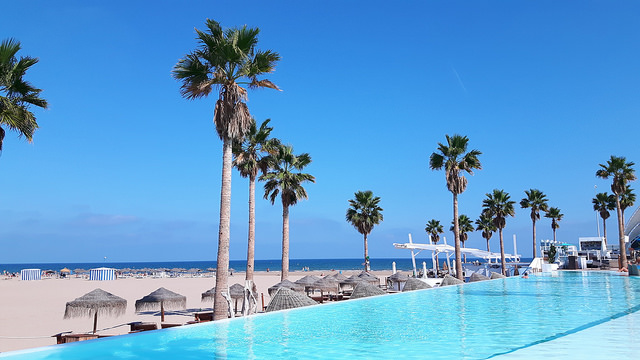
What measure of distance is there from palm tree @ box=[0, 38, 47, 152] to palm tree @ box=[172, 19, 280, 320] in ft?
14.7

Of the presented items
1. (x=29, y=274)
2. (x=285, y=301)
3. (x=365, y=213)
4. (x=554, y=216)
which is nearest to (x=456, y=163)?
(x=365, y=213)

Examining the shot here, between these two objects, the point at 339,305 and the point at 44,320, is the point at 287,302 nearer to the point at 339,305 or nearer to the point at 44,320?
the point at 339,305

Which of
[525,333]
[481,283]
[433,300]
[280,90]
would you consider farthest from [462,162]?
[525,333]

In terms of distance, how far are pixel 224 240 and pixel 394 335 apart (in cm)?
642

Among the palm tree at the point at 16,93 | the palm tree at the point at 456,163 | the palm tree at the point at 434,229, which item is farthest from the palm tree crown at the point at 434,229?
the palm tree at the point at 16,93

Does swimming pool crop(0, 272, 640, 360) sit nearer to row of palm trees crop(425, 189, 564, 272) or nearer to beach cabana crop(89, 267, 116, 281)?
row of palm trees crop(425, 189, 564, 272)

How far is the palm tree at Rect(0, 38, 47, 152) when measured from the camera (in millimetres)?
12133

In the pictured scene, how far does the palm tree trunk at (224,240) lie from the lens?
14438 mm

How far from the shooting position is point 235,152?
73.9ft

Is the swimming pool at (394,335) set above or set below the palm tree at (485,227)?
below

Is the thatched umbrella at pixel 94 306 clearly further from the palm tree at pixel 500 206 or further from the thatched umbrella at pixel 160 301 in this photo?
the palm tree at pixel 500 206

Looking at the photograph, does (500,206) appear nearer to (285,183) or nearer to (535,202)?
(535,202)

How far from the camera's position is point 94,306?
47.5 ft

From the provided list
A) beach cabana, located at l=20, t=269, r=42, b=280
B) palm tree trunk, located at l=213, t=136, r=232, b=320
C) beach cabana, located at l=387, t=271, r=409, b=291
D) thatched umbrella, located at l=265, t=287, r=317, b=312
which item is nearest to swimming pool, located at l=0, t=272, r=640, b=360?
thatched umbrella, located at l=265, t=287, r=317, b=312
